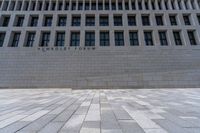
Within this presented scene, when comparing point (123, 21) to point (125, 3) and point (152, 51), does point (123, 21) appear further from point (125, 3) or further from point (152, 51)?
point (152, 51)

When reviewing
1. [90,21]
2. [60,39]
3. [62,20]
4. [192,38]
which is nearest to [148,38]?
[192,38]

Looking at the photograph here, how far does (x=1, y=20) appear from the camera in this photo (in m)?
25.3

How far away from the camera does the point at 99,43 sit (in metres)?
24.0

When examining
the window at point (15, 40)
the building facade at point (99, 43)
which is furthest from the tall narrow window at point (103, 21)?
the window at point (15, 40)

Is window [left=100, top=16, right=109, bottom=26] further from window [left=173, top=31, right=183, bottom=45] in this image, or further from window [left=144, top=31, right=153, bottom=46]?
window [left=173, top=31, right=183, bottom=45]

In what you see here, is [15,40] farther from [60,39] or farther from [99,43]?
[99,43]

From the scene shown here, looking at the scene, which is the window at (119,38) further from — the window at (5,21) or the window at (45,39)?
the window at (5,21)

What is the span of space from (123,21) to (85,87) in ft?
58.6

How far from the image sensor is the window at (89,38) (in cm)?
2523

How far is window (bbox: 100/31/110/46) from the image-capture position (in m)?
25.2

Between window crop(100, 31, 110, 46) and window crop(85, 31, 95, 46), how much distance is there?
73.4 inches

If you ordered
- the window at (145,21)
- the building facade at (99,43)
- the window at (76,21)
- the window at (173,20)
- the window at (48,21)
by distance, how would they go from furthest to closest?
the window at (76,21)
the window at (145,21)
the window at (48,21)
the window at (173,20)
the building facade at (99,43)

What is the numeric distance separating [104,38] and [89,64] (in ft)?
25.9

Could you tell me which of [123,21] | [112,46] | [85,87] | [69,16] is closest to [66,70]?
[85,87]
